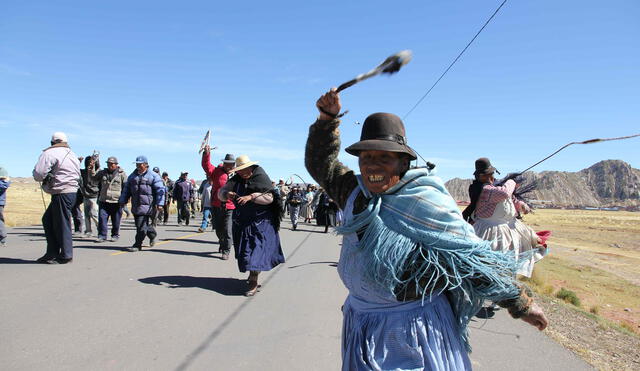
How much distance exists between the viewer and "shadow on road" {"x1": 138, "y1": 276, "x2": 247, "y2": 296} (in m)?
6.64

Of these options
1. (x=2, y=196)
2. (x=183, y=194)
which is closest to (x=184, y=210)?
(x=183, y=194)

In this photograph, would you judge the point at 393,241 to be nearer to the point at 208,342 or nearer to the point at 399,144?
the point at 399,144

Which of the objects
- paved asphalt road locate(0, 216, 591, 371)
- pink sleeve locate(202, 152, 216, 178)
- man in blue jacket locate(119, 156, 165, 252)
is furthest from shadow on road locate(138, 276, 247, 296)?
pink sleeve locate(202, 152, 216, 178)

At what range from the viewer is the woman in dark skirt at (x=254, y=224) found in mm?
6379

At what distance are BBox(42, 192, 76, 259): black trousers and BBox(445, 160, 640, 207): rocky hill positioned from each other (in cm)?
15519

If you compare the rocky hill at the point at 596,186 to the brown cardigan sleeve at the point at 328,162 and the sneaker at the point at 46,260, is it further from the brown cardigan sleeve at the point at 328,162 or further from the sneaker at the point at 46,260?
the brown cardigan sleeve at the point at 328,162

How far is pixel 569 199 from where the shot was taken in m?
161

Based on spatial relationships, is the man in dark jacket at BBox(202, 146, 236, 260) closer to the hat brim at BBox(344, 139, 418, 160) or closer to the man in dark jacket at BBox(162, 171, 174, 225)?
the hat brim at BBox(344, 139, 418, 160)

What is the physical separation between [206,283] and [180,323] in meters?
2.14

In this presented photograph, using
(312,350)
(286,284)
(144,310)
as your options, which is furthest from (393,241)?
(286,284)

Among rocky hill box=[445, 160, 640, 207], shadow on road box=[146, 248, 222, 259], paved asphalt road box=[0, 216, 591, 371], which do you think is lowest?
paved asphalt road box=[0, 216, 591, 371]

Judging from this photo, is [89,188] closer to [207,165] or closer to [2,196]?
[2,196]

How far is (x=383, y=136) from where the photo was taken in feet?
7.44

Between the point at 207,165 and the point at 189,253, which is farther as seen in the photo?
the point at 189,253
